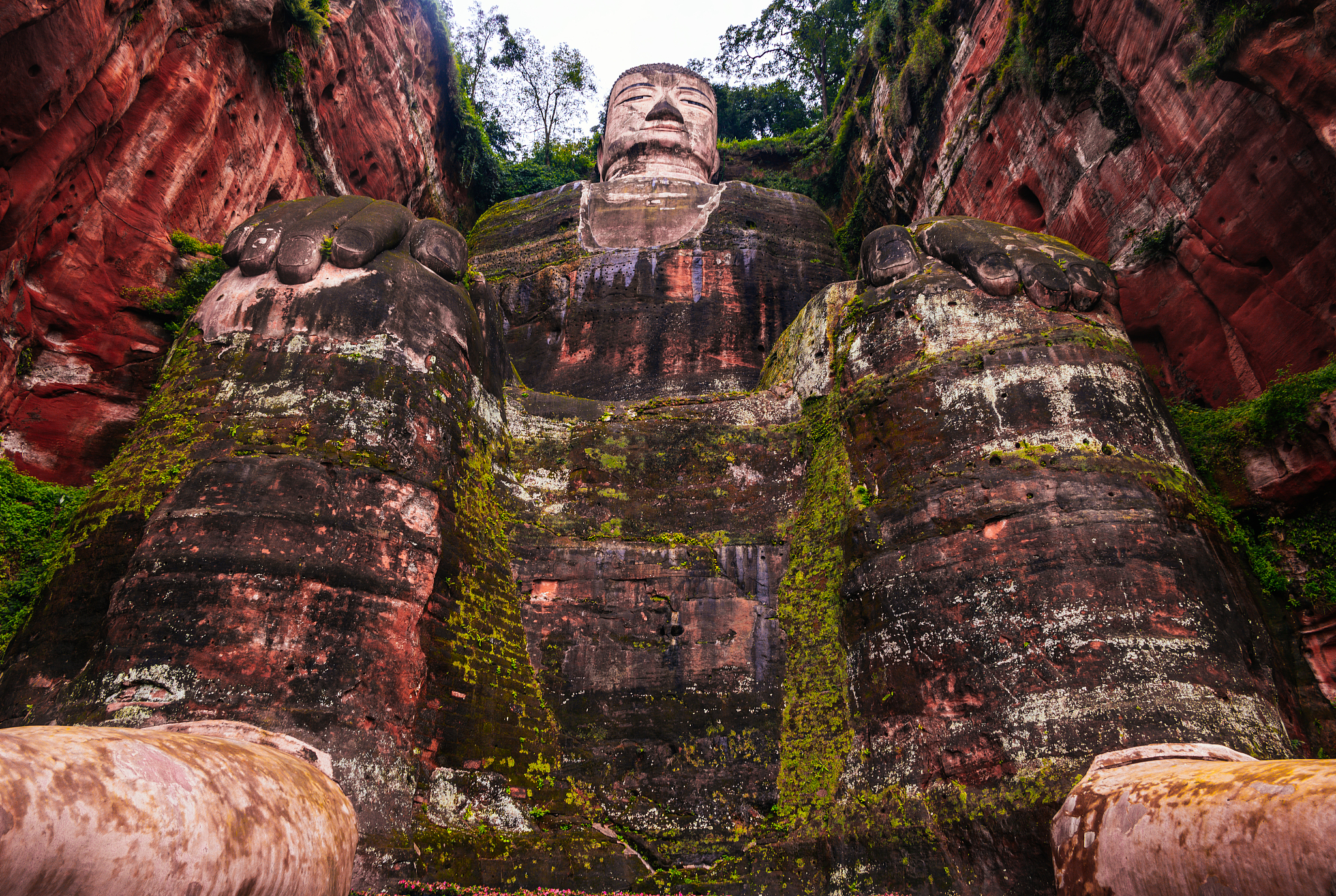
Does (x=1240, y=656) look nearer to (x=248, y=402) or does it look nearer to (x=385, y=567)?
(x=385, y=567)

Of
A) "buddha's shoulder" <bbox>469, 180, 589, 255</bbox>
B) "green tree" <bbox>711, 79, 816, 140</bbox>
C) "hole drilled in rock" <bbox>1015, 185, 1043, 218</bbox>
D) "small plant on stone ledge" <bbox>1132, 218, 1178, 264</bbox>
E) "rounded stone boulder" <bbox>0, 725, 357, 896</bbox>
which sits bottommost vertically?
"rounded stone boulder" <bbox>0, 725, 357, 896</bbox>

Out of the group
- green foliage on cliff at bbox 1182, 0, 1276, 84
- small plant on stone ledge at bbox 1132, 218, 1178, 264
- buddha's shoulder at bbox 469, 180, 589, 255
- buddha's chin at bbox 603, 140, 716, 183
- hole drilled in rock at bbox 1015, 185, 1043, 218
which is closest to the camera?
green foliage on cliff at bbox 1182, 0, 1276, 84

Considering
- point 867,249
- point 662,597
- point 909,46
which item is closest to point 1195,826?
point 662,597

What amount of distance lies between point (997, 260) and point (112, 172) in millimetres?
10012

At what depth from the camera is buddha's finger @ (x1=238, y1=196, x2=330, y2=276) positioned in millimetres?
8211

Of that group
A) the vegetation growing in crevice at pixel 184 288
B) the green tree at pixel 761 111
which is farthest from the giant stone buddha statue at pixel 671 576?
the green tree at pixel 761 111

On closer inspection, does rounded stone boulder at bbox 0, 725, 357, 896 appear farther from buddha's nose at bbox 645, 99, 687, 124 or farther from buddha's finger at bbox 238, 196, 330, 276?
buddha's nose at bbox 645, 99, 687, 124

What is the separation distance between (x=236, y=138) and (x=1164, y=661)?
12608 mm

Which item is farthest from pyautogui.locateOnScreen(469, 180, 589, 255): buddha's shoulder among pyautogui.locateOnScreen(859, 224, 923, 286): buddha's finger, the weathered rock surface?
the weathered rock surface

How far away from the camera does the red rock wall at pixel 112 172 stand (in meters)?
7.27

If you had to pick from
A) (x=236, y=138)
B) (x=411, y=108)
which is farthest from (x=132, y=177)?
(x=411, y=108)

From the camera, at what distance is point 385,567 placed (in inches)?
270

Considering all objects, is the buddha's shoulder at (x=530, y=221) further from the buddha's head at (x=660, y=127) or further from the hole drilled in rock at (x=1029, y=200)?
the hole drilled in rock at (x=1029, y=200)

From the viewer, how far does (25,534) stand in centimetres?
738
